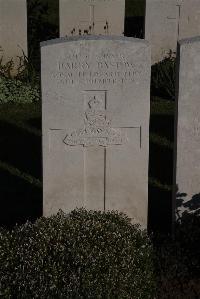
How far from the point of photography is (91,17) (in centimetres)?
1159

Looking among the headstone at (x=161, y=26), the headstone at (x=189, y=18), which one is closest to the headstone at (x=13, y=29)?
the headstone at (x=161, y=26)

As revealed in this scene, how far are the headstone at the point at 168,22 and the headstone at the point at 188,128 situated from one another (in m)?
5.42

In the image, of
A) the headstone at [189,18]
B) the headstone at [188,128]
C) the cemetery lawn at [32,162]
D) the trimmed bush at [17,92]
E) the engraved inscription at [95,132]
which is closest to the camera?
the headstone at [188,128]

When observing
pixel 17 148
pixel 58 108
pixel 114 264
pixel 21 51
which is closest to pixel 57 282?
pixel 114 264

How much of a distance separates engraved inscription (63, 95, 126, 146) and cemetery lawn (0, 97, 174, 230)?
3.51ft

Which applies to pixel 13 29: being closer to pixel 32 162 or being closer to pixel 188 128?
pixel 32 162

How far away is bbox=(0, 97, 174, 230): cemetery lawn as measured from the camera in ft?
23.4

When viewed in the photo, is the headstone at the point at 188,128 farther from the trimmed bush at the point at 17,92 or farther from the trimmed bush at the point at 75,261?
the trimmed bush at the point at 17,92

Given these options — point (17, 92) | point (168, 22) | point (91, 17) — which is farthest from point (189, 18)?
point (17, 92)

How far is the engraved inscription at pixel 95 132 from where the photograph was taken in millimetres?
6047

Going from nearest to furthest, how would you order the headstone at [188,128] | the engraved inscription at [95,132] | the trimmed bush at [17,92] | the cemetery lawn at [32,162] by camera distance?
the headstone at [188,128], the engraved inscription at [95,132], the cemetery lawn at [32,162], the trimmed bush at [17,92]

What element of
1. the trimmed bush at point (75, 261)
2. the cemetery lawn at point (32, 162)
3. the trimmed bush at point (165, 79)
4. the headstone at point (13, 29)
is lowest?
the trimmed bush at point (75, 261)

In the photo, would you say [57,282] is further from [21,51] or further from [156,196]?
[21,51]

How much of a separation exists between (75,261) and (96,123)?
135cm
